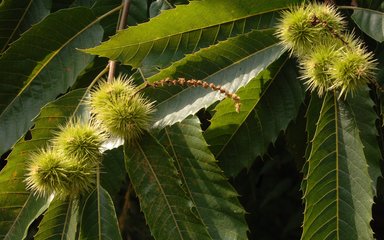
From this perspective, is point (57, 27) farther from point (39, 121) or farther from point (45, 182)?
point (45, 182)

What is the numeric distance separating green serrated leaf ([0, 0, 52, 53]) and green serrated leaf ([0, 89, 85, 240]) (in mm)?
604

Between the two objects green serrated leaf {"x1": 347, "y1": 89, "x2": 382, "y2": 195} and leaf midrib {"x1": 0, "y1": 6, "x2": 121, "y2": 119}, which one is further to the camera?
leaf midrib {"x1": 0, "y1": 6, "x2": 121, "y2": 119}

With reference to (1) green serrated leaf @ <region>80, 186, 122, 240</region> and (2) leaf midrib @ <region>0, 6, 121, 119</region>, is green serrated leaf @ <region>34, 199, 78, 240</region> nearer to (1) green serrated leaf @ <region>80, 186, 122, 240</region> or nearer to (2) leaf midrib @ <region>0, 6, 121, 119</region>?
(1) green serrated leaf @ <region>80, 186, 122, 240</region>

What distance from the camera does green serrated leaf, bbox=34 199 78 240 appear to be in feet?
5.34

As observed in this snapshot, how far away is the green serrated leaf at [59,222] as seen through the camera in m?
1.63

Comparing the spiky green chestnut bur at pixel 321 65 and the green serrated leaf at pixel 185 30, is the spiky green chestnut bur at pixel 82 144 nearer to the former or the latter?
the green serrated leaf at pixel 185 30

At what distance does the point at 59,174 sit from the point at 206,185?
16.6 inches

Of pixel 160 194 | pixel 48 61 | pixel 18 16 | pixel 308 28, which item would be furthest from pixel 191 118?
pixel 18 16

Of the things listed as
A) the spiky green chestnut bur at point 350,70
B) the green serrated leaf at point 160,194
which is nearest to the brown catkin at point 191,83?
the green serrated leaf at point 160,194

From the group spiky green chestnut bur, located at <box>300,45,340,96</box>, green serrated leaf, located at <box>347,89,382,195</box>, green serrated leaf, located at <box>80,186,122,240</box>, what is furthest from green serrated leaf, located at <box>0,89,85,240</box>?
green serrated leaf, located at <box>347,89,382,195</box>

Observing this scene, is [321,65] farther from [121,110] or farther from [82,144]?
[82,144]

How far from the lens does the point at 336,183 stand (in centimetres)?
158

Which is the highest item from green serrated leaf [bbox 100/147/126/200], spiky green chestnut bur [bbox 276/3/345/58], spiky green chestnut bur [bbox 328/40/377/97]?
spiky green chestnut bur [bbox 276/3/345/58]

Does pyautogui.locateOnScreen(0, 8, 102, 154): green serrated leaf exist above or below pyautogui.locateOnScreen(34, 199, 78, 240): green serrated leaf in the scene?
above
